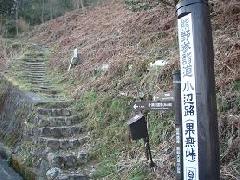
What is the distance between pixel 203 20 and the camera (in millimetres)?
4082

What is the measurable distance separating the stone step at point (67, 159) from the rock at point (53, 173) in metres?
0.21

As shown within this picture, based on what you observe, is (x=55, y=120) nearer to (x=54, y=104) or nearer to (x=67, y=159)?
(x=54, y=104)

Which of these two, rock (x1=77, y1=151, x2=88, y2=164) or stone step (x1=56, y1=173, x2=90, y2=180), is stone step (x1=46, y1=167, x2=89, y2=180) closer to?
stone step (x1=56, y1=173, x2=90, y2=180)

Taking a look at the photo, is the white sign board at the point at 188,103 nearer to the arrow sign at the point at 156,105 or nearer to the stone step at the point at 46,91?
the arrow sign at the point at 156,105

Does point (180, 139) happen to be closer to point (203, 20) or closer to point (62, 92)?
point (203, 20)

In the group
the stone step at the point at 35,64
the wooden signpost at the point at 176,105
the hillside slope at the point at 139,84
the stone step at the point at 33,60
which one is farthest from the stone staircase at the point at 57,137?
the stone step at the point at 33,60

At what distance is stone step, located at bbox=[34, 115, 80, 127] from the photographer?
8.65 metres

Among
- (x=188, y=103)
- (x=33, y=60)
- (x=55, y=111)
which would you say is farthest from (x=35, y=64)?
(x=188, y=103)

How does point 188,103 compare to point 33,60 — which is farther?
point 33,60

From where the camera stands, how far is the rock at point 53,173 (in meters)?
6.85

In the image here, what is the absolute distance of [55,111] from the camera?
359 inches

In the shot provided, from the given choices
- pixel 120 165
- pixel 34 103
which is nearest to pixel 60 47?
pixel 34 103

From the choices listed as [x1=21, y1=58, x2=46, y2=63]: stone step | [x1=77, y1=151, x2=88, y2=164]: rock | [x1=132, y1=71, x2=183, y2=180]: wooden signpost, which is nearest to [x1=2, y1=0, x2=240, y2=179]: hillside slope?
[x1=77, y1=151, x2=88, y2=164]: rock

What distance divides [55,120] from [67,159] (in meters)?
1.50
